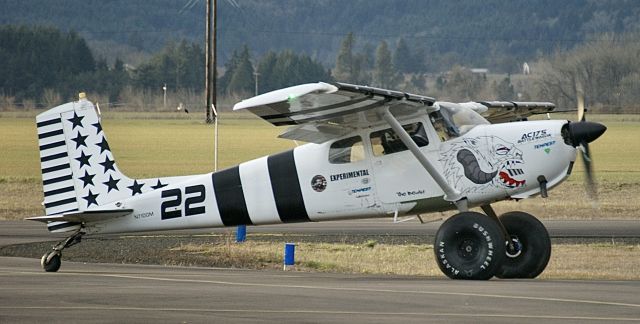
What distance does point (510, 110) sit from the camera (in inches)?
744

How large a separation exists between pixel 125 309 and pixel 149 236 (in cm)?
1281

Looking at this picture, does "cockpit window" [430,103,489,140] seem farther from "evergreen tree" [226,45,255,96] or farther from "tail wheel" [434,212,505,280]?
"evergreen tree" [226,45,255,96]

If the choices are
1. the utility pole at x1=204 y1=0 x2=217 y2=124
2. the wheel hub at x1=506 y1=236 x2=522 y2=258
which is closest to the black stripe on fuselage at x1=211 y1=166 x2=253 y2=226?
the wheel hub at x1=506 y1=236 x2=522 y2=258

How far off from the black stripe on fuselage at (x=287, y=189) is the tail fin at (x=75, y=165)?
1903mm

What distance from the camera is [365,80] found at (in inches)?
5955

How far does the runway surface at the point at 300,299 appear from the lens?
1162 cm

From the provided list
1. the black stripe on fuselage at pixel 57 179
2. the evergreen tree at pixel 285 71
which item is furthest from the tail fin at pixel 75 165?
the evergreen tree at pixel 285 71

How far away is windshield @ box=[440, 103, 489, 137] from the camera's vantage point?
1633cm

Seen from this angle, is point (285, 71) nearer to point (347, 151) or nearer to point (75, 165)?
point (75, 165)

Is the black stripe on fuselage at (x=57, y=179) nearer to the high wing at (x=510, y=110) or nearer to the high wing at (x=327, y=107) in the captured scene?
the high wing at (x=327, y=107)

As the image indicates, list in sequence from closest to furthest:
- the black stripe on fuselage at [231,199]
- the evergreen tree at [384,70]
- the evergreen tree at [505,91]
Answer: the black stripe on fuselage at [231,199] < the evergreen tree at [505,91] < the evergreen tree at [384,70]

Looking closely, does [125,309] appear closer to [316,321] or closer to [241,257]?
[316,321]

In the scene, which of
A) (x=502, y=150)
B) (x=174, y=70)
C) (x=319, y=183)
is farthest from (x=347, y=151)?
(x=174, y=70)

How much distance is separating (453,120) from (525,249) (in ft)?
6.54
